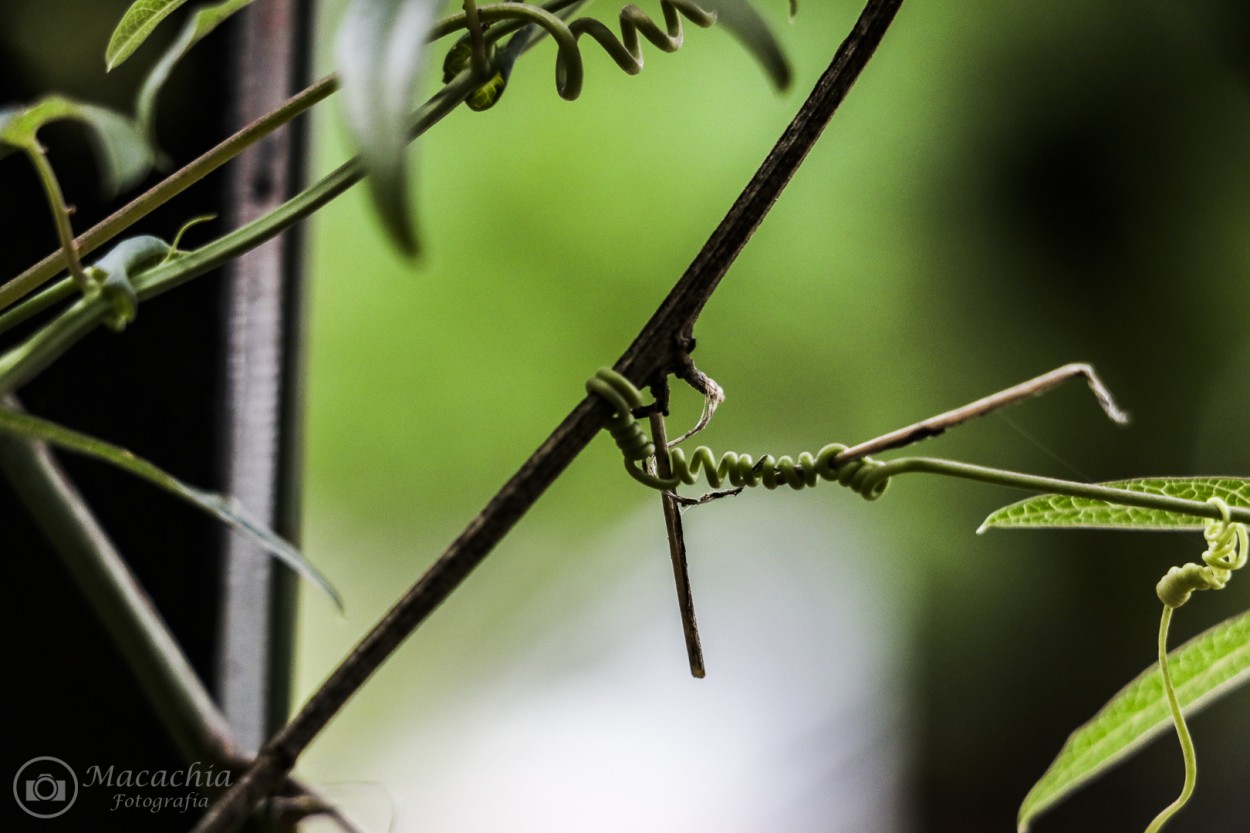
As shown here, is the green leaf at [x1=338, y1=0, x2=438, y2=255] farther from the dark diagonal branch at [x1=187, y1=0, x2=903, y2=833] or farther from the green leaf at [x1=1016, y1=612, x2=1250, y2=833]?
the green leaf at [x1=1016, y1=612, x2=1250, y2=833]

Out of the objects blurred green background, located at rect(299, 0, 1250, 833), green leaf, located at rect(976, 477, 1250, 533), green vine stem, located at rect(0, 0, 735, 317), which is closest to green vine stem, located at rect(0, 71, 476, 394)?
green vine stem, located at rect(0, 0, 735, 317)

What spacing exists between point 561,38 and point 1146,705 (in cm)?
22

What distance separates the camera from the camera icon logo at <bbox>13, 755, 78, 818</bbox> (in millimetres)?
336

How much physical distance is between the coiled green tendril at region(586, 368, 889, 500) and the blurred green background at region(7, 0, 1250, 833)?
78 centimetres

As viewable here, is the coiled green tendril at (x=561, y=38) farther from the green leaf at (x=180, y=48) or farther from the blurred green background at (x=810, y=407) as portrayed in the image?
the blurred green background at (x=810, y=407)

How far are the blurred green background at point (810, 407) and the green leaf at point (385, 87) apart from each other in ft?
2.75

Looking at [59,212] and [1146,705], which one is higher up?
[59,212]

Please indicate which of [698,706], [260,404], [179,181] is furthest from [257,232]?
[698,706]

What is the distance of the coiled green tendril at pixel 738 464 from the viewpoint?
0.19 meters

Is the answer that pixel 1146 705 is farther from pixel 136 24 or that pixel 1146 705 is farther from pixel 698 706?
pixel 698 706

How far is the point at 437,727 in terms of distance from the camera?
43.4 inches

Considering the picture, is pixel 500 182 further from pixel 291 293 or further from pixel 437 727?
pixel 291 293

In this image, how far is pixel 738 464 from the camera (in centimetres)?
21

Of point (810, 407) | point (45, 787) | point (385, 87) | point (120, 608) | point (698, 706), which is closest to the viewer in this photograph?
point (385, 87)
